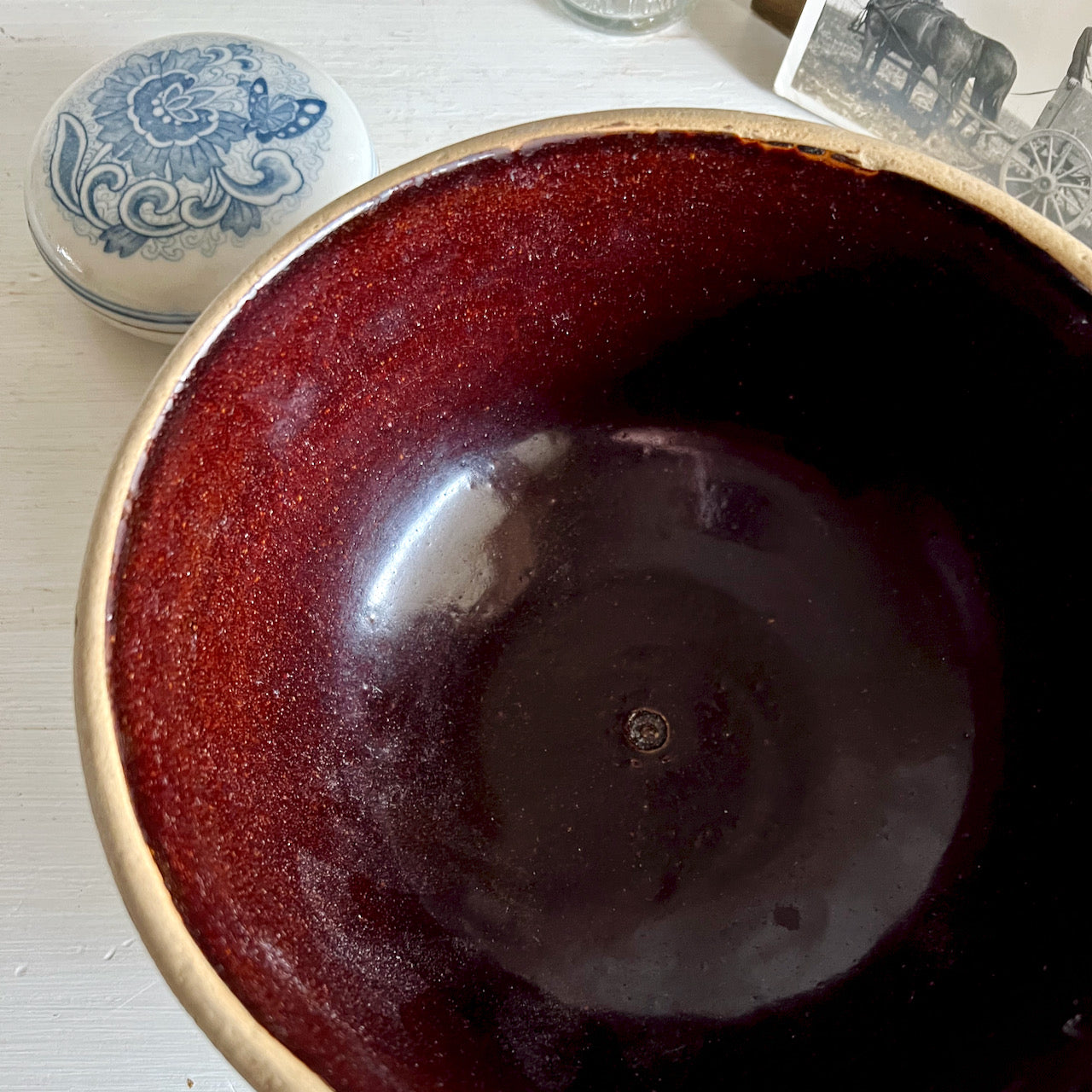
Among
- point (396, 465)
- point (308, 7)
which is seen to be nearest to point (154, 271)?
point (396, 465)

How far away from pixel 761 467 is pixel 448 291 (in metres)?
0.27

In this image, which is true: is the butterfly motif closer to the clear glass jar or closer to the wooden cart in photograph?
the clear glass jar

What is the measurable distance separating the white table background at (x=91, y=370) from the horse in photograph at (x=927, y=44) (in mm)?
87

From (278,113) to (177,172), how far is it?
8 cm

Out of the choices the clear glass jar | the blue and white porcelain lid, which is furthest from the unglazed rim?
the clear glass jar

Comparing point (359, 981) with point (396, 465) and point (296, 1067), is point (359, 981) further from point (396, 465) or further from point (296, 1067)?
point (396, 465)

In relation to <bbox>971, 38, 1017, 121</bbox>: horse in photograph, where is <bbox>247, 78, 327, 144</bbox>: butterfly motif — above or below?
below

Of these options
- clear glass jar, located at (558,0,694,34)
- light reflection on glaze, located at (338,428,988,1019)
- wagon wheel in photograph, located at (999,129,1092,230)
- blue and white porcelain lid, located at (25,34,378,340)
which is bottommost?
light reflection on glaze, located at (338,428,988,1019)

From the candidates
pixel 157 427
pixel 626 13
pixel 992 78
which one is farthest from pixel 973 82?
pixel 157 427

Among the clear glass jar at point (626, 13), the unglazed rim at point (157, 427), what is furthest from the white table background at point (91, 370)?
the unglazed rim at point (157, 427)

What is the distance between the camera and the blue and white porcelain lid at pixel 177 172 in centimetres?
67

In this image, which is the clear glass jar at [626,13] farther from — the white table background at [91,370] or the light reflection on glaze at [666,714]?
the light reflection on glaze at [666,714]

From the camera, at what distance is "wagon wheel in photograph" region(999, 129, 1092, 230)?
74cm

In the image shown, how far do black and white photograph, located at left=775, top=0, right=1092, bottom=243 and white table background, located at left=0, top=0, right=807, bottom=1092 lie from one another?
0.20 ft
